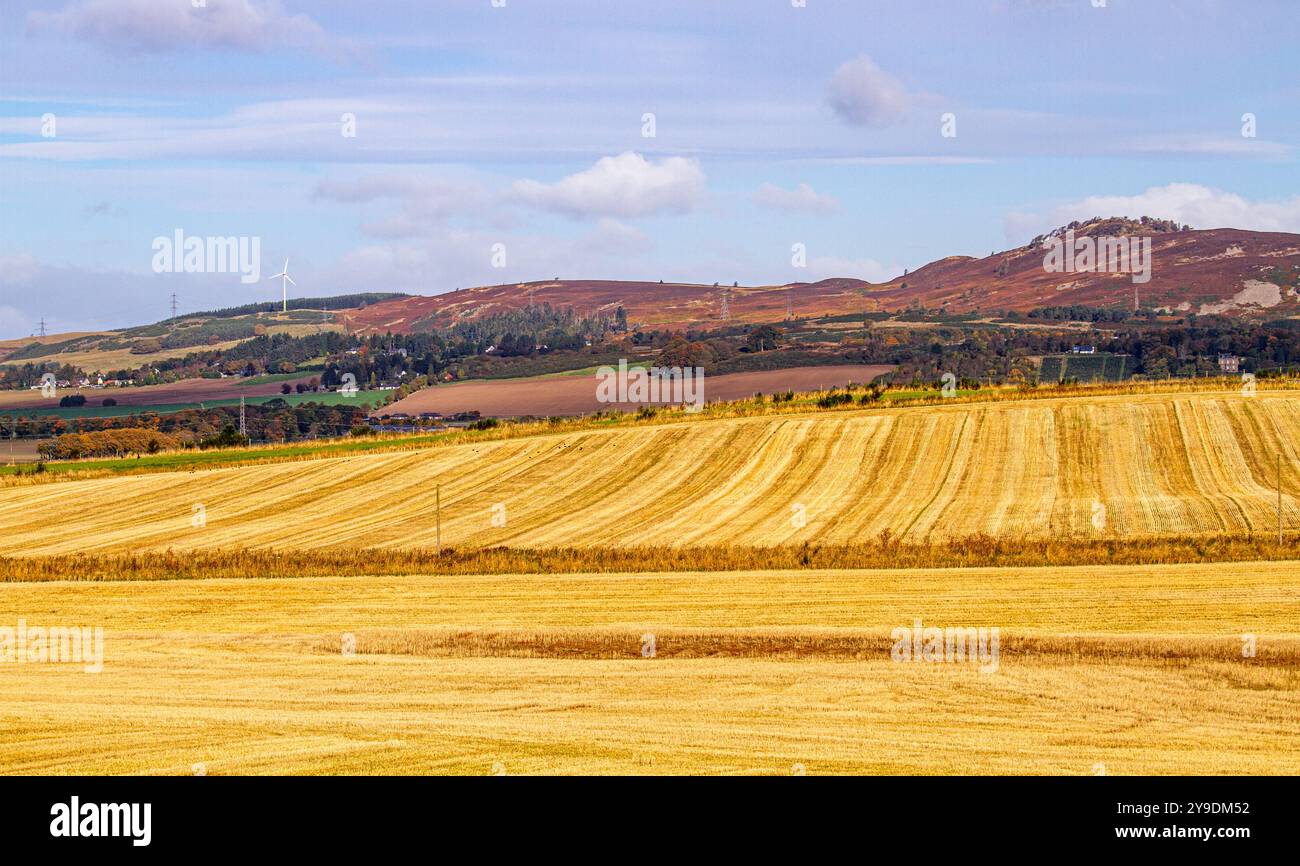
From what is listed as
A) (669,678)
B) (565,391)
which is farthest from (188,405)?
(669,678)

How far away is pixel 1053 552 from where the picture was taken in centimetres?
3309

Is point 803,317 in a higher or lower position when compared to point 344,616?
higher

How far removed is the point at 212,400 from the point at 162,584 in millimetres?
99014

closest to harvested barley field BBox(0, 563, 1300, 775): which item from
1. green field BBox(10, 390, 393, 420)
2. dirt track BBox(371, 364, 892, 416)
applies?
dirt track BBox(371, 364, 892, 416)

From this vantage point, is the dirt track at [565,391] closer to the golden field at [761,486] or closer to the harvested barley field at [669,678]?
the golden field at [761,486]

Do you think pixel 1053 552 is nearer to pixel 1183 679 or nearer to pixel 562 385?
pixel 1183 679

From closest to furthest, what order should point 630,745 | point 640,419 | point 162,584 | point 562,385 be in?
point 630,745, point 162,584, point 640,419, point 562,385

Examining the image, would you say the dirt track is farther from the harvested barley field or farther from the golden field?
the harvested barley field

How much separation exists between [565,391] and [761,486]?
5147 cm

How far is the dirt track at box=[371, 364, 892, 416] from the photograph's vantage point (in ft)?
279

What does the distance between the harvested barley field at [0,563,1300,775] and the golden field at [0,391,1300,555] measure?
9.94 m

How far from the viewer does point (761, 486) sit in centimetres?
4919
